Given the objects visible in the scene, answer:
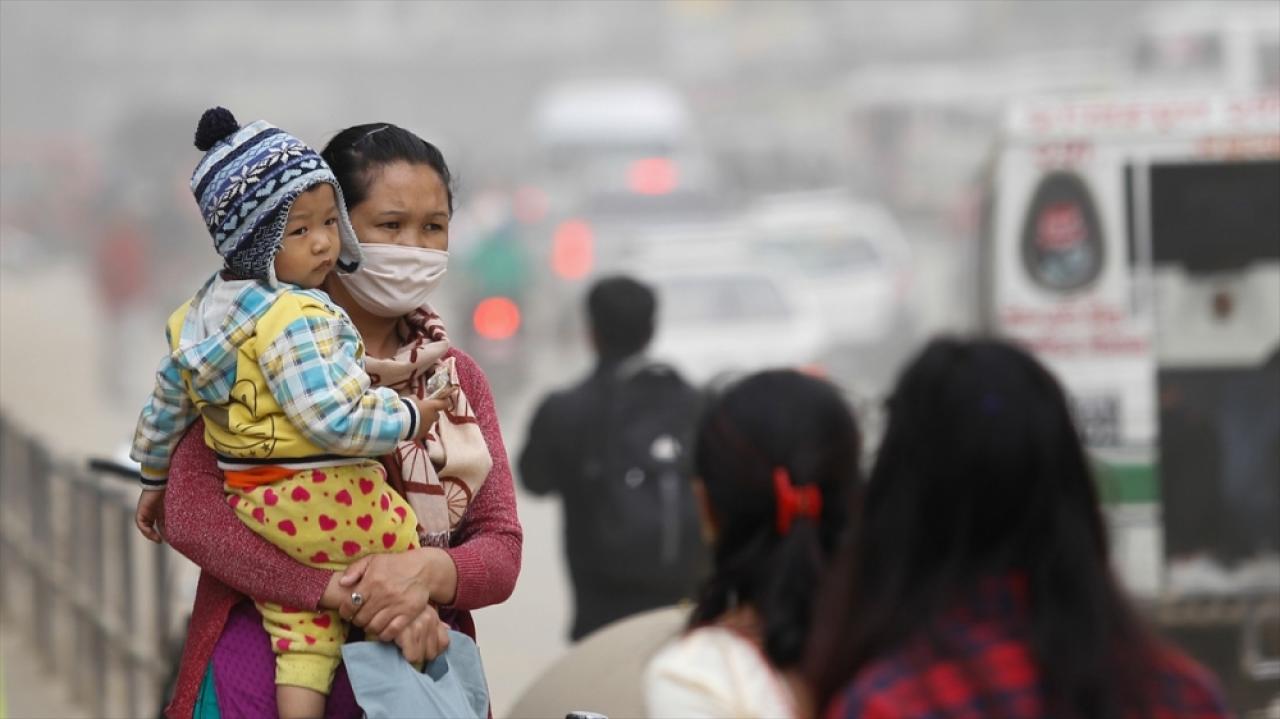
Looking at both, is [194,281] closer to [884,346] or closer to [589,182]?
[589,182]

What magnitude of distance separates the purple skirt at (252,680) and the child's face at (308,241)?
1.59ft

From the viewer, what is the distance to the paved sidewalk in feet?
22.8

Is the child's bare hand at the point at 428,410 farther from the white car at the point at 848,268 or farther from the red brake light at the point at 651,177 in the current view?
the red brake light at the point at 651,177

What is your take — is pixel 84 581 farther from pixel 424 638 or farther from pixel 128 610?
pixel 424 638

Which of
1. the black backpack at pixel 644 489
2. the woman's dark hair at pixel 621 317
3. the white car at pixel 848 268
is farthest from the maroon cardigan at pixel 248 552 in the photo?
the white car at pixel 848 268

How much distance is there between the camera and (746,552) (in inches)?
98.4

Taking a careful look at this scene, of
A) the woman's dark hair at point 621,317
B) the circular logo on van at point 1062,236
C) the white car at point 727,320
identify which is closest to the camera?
the woman's dark hair at point 621,317

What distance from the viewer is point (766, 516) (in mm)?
2494

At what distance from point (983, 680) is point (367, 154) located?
1.26 m

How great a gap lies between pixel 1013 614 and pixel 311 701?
1.02m

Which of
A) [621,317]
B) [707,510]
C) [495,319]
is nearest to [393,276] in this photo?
[707,510]

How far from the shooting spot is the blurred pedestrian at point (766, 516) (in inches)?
95.3

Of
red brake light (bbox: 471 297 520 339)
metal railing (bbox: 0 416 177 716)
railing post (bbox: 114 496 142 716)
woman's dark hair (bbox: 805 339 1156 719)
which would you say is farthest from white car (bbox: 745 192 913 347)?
woman's dark hair (bbox: 805 339 1156 719)

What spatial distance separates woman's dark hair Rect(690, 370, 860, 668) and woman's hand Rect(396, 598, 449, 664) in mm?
348
